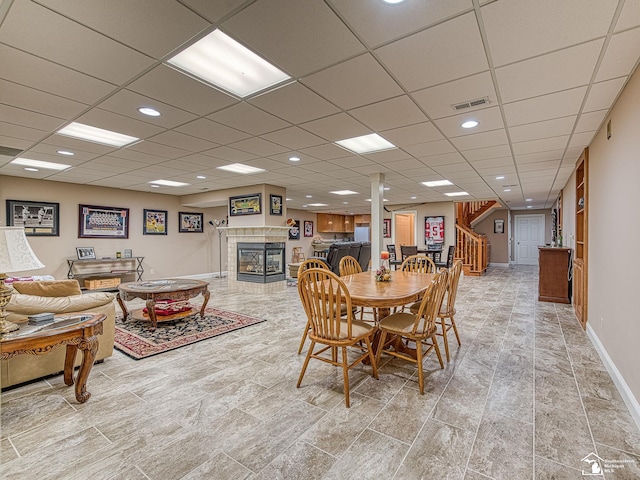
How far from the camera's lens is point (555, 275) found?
5.61 m

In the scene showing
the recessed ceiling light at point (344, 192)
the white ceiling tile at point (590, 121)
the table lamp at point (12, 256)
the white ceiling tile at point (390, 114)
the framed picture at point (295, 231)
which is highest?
the recessed ceiling light at point (344, 192)

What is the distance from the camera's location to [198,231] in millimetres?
9172

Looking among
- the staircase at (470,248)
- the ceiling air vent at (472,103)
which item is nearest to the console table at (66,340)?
the ceiling air vent at (472,103)

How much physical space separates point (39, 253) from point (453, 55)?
813cm

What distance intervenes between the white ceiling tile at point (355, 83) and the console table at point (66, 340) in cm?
246

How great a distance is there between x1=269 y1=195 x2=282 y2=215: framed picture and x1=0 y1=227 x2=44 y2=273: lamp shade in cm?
520

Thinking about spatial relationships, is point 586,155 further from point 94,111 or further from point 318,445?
point 94,111

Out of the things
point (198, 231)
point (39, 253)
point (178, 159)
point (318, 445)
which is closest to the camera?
point (318, 445)

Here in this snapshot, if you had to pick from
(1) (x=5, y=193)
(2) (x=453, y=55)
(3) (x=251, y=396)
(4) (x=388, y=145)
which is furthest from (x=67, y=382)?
(1) (x=5, y=193)

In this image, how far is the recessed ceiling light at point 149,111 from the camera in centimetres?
281

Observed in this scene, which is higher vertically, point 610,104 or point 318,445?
point 610,104

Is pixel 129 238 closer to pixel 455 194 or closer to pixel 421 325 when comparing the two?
pixel 421 325

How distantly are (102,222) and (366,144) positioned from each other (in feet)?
21.6

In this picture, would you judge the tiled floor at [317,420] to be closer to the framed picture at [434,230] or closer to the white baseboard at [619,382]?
the white baseboard at [619,382]
